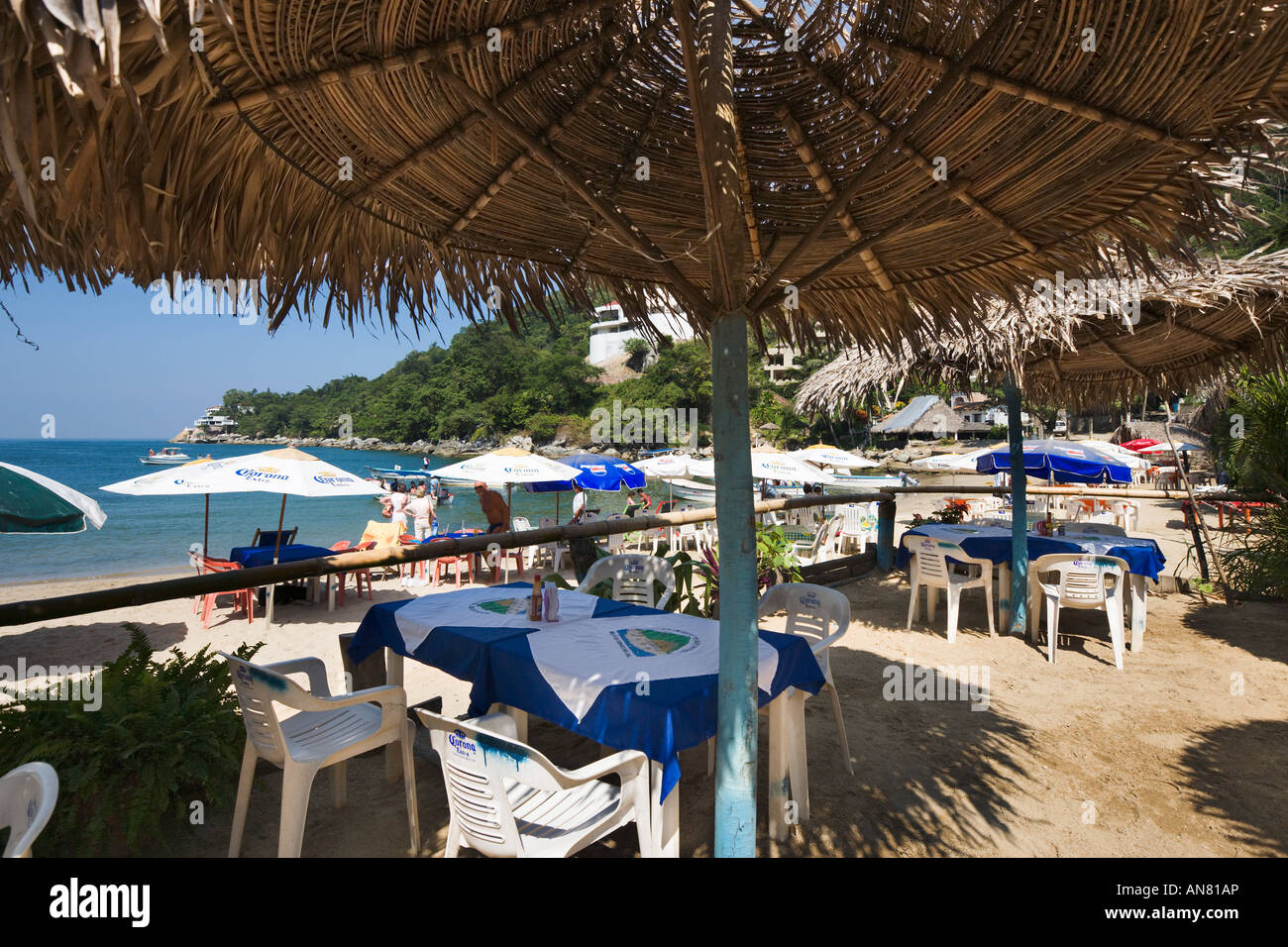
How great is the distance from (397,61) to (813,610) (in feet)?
9.99

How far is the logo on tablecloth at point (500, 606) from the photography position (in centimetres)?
309

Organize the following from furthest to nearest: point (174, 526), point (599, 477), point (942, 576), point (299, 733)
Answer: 1. point (174, 526)
2. point (599, 477)
3. point (942, 576)
4. point (299, 733)

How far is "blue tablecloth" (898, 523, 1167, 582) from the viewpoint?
211 inches

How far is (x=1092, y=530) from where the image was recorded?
7.05 metres

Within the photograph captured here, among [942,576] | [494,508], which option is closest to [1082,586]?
[942,576]

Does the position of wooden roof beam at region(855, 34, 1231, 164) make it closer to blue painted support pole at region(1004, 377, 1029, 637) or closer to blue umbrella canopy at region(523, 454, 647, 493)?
blue painted support pole at region(1004, 377, 1029, 637)

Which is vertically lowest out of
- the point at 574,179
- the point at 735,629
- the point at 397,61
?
the point at 735,629

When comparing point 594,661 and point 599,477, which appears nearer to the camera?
point 594,661

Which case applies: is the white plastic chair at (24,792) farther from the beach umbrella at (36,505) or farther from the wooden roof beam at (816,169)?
the beach umbrella at (36,505)

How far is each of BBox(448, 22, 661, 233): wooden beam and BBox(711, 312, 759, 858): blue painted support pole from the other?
1.10 m

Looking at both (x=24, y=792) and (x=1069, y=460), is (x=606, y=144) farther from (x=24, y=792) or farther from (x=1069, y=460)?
(x=1069, y=460)

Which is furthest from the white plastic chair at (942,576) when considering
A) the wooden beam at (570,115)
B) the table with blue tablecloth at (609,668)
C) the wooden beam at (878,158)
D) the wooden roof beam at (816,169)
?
the wooden beam at (570,115)
